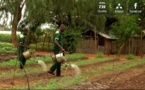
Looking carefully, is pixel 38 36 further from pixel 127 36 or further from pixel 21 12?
pixel 127 36

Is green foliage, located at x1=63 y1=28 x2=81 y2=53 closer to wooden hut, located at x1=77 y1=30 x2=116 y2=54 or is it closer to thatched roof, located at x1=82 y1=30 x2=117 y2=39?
wooden hut, located at x1=77 y1=30 x2=116 y2=54

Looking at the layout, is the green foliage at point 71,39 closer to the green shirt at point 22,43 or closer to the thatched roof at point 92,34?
the thatched roof at point 92,34

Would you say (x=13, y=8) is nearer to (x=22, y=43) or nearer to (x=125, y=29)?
(x=125, y=29)

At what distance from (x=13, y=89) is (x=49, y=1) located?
2279cm

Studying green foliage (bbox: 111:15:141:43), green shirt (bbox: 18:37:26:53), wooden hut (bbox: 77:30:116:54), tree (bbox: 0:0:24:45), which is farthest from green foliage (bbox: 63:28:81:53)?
green shirt (bbox: 18:37:26:53)

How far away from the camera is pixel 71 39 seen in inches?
1391

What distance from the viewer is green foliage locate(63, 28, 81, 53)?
115ft

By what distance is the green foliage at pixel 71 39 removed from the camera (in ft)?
115

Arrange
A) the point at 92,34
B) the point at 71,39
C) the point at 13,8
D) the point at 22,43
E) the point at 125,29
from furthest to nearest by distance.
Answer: the point at 92,34 → the point at 71,39 → the point at 125,29 → the point at 13,8 → the point at 22,43

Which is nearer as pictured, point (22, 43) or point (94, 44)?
point (22, 43)

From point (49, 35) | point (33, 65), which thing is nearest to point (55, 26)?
point (49, 35)

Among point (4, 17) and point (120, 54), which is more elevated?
point (4, 17)

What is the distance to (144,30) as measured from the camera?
39.2 meters

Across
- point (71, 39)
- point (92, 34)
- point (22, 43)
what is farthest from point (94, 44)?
point (22, 43)
